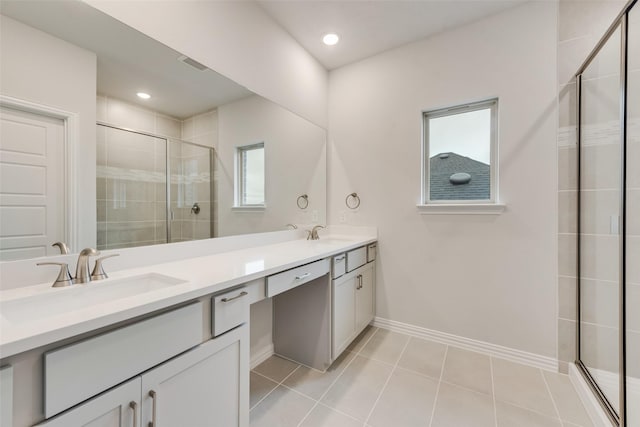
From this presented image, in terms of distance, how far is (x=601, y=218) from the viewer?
5.15ft

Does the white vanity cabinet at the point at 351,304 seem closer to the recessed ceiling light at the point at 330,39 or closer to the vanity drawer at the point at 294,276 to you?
the vanity drawer at the point at 294,276

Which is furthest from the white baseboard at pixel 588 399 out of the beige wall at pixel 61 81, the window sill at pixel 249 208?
the beige wall at pixel 61 81

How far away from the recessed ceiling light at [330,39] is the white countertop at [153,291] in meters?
1.80

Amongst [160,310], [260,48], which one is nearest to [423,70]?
[260,48]

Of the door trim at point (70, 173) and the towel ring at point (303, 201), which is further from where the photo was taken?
the towel ring at point (303, 201)

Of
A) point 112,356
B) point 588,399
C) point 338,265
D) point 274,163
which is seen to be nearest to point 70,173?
point 112,356

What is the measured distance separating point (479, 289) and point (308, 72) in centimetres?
239

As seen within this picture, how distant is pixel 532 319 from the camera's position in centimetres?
188

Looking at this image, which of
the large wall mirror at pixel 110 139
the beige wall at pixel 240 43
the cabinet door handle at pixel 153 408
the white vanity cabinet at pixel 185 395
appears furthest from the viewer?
the beige wall at pixel 240 43

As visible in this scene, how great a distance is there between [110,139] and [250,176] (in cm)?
87

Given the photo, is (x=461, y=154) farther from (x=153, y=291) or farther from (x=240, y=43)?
(x=153, y=291)

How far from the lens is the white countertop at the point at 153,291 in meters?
0.62

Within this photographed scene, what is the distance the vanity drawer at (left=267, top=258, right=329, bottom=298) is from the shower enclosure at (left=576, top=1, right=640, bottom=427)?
157cm

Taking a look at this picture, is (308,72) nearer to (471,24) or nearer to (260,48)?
(260,48)
